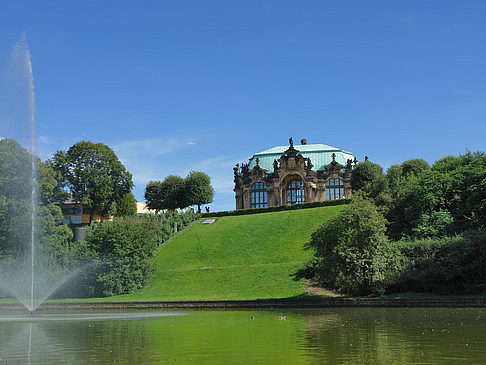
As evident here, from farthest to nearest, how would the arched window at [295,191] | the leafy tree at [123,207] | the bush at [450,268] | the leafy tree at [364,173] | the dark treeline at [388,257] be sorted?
1. the arched window at [295,191]
2. the leafy tree at [123,207]
3. the leafy tree at [364,173]
4. the dark treeline at [388,257]
5. the bush at [450,268]

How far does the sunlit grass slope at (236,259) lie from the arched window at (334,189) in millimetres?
28449

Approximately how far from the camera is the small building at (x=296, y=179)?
109 m

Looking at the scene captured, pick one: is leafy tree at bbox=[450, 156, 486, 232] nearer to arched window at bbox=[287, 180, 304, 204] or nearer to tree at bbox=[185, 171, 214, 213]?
arched window at bbox=[287, 180, 304, 204]

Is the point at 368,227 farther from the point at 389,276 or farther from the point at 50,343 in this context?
the point at 50,343

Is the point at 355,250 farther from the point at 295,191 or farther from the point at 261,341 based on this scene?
the point at 295,191

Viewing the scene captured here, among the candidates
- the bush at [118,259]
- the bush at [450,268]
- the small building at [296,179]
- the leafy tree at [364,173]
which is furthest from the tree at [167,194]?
the bush at [450,268]

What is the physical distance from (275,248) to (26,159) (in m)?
30.0

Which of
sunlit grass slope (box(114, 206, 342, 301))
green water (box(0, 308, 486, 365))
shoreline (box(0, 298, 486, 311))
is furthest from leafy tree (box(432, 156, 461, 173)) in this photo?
green water (box(0, 308, 486, 365))

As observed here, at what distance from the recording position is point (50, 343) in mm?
21422

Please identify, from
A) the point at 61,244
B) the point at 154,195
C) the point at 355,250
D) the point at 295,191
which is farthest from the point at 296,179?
the point at 355,250

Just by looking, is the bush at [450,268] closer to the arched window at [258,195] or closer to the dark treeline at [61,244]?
the dark treeline at [61,244]

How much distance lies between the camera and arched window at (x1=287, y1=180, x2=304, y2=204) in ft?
363

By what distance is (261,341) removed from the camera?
2033 cm

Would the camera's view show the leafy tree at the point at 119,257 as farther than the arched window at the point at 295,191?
No
